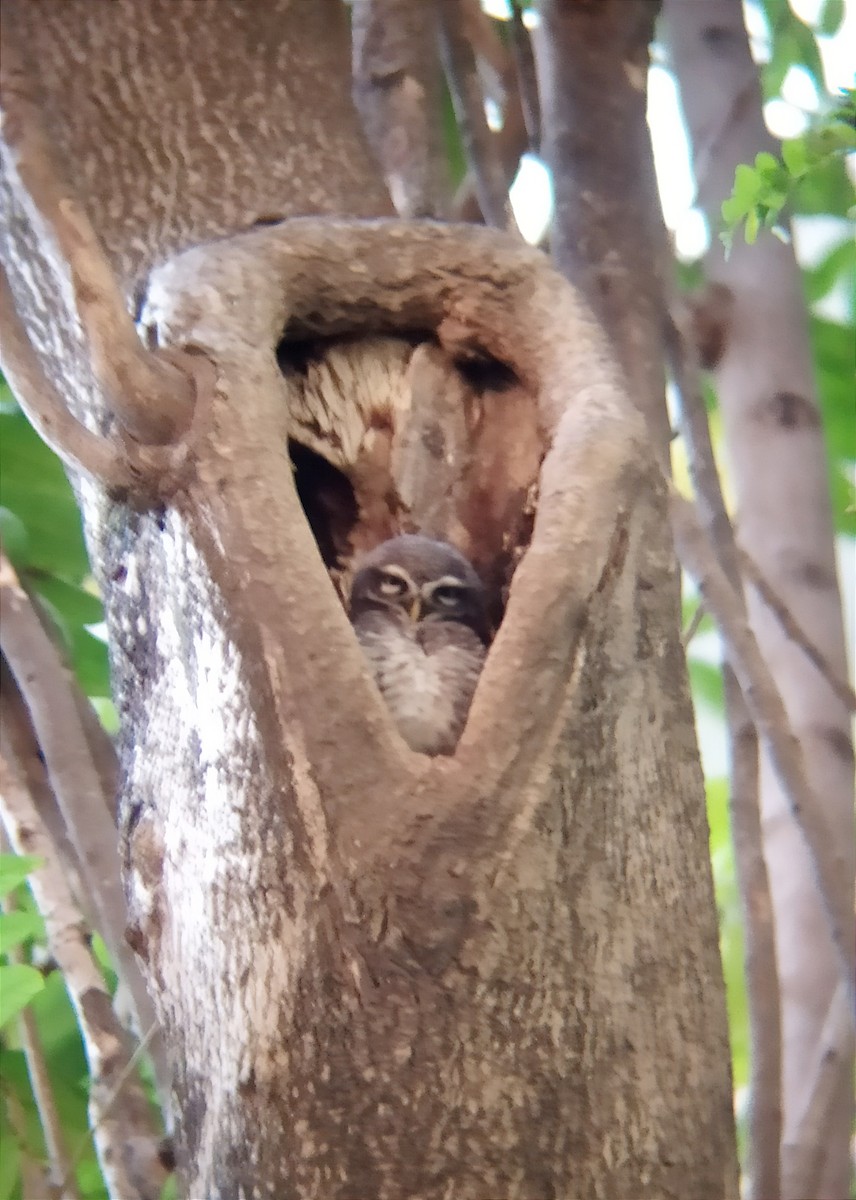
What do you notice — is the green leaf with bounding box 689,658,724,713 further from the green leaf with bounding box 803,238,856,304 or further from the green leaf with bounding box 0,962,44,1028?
A: the green leaf with bounding box 0,962,44,1028

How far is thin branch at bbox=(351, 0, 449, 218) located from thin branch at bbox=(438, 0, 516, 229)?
0.13 ft

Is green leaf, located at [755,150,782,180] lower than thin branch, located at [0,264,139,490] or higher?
higher

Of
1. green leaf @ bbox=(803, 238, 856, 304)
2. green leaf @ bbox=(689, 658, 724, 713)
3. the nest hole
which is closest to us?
the nest hole

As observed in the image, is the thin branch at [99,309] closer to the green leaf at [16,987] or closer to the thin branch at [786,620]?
the green leaf at [16,987]

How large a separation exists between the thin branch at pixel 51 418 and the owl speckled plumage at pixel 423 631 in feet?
0.91

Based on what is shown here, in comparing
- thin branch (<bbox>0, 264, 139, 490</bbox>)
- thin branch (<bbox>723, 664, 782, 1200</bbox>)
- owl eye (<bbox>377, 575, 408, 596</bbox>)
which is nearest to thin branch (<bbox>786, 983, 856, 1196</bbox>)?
thin branch (<bbox>723, 664, 782, 1200</bbox>)

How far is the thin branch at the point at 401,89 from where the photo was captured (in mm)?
1181

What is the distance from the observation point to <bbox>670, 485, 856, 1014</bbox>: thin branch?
3.30 feet

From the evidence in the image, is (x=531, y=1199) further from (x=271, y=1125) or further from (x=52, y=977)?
(x=52, y=977)

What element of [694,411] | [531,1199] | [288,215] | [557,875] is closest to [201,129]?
[288,215]

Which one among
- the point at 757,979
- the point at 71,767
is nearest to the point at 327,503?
the point at 71,767

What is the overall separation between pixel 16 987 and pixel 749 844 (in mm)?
644

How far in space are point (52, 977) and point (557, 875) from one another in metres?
0.81

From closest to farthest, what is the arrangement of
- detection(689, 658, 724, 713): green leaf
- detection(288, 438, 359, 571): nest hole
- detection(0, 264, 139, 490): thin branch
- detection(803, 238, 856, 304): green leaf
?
detection(0, 264, 139, 490): thin branch, detection(288, 438, 359, 571): nest hole, detection(803, 238, 856, 304): green leaf, detection(689, 658, 724, 713): green leaf
